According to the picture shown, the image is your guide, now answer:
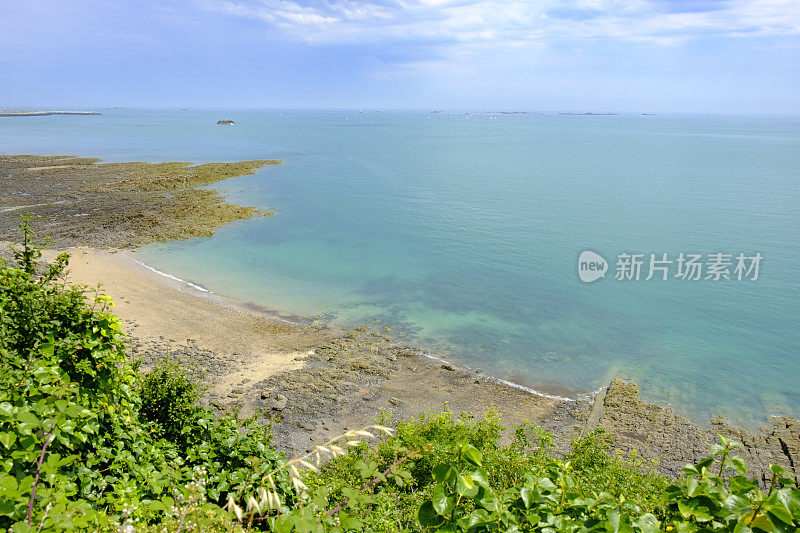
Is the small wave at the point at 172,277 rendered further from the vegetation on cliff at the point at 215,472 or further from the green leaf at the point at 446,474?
the green leaf at the point at 446,474

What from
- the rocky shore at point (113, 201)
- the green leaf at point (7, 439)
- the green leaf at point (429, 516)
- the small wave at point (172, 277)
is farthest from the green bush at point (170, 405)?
the rocky shore at point (113, 201)

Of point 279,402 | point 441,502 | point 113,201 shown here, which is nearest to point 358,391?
point 279,402

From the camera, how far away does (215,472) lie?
7.35 meters

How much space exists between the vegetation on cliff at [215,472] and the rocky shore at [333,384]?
5.00 ft

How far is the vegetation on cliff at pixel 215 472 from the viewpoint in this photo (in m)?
3.00

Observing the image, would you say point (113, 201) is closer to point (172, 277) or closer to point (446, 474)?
point (172, 277)

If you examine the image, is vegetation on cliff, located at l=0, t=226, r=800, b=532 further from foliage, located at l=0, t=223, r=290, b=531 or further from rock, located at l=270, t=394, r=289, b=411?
rock, located at l=270, t=394, r=289, b=411

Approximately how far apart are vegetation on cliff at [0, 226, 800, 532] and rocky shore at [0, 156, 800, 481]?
1523 mm

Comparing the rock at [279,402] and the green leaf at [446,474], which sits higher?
the green leaf at [446,474]

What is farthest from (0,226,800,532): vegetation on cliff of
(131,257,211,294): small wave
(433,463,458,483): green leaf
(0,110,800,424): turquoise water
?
(131,257,211,294): small wave

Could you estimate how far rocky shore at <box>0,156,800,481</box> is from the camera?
14641mm

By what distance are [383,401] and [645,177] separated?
59.4 meters

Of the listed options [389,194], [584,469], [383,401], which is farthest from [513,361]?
[389,194]

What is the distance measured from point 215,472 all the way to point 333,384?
9649 mm
